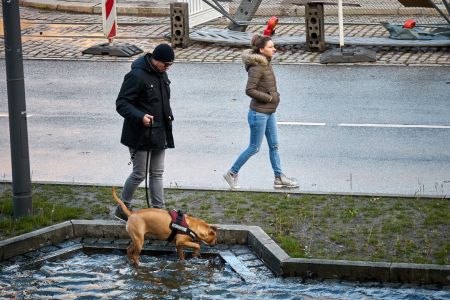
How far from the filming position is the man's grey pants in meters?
10.4

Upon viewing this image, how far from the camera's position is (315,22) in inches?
757

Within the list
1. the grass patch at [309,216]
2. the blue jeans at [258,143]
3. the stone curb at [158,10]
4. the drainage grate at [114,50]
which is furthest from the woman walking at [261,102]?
the stone curb at [158,10]

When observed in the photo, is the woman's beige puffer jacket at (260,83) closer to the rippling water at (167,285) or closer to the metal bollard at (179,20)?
Result: the rippling water at (167,285)

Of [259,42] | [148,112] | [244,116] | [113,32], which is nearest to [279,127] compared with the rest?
[244,116]

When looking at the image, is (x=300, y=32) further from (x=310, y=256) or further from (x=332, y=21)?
(x=310, y=256)

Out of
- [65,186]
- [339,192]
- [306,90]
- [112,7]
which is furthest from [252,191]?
[112,7]

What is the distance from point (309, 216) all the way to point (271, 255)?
1.24 m

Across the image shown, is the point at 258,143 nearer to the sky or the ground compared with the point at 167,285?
nearer to the sky

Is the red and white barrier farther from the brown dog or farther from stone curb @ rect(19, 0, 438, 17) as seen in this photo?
the brown dog

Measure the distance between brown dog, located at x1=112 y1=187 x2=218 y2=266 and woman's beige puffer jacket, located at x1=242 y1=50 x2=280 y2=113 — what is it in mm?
2736

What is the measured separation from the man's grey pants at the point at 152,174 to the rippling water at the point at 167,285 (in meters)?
0.98

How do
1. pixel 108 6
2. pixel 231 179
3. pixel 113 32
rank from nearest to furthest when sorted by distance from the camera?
pixel 231 179
pixel 108 6
pixel 113 32

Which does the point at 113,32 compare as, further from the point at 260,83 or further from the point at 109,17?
the point at 260,83

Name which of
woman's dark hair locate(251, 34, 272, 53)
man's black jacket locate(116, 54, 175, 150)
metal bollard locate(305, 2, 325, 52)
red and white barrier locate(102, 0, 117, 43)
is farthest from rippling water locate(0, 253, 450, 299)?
red and white barrier locate(102, 0, 117, 43)
